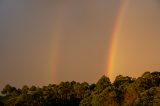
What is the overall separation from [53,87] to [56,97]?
54.1ft

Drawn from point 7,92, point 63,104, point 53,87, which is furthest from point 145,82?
point 7,92

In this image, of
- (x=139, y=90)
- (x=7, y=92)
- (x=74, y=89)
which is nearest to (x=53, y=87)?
(x=74, y=89)

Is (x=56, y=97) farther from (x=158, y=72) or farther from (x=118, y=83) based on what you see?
(x=158, y=72)

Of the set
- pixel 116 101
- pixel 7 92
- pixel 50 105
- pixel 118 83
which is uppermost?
pixel 7 92

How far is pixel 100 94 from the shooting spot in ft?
375

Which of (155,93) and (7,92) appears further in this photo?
(7,92)

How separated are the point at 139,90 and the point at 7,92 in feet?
256

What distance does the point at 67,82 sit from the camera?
532 feet

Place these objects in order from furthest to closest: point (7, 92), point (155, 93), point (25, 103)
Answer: point (7, 92)
point (25, 103)
point (155, 93)

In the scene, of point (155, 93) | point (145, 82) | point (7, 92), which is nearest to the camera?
point (155, 93)

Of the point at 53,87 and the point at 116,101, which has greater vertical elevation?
the point at 53,87

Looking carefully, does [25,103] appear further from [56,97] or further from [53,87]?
[53,87]

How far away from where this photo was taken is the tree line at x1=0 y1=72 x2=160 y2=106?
108 meters

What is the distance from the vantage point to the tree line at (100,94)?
108 m
